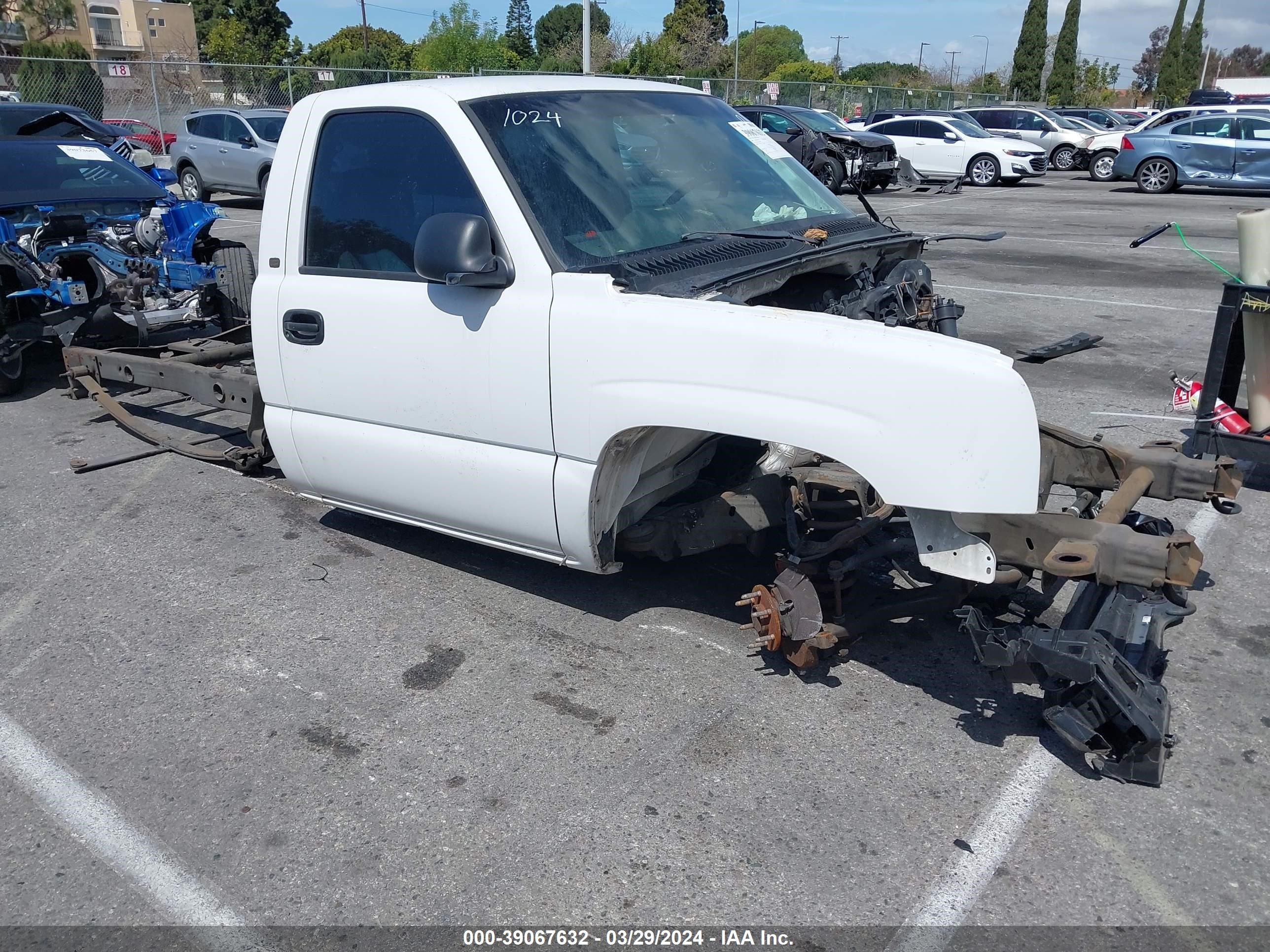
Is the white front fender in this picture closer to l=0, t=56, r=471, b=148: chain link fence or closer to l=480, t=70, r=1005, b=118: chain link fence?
l=0, t=56, r=471, b=148: chain link fence

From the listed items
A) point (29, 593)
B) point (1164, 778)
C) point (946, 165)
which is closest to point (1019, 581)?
point (1164, 778)

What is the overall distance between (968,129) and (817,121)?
487 centimetres

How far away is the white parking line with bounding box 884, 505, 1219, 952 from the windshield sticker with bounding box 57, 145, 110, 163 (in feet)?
27.3

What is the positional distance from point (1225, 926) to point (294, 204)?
407cm

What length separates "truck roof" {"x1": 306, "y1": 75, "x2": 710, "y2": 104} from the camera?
4020 millimetres

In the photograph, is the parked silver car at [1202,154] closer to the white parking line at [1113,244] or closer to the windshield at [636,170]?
the white parking line at [1113,244]

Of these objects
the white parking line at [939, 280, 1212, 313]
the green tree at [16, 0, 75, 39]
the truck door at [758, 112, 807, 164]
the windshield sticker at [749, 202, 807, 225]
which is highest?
the green tree at [16, 0, 75, 39]

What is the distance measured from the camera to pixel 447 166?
12.9ft

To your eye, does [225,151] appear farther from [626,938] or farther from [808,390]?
[626,938]

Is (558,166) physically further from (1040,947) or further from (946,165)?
(946,165)

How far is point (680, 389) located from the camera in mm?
3348

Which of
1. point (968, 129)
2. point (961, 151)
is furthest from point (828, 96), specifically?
point (961, 151)

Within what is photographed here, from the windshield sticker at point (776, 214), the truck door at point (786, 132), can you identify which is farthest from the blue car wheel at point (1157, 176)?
the windshield sticker at point (776, 214)

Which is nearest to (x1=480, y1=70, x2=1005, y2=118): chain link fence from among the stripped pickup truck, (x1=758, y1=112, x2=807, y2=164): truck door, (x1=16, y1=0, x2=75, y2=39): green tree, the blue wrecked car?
(x1=758, y1=112, x2=807, y2=164): truck door
